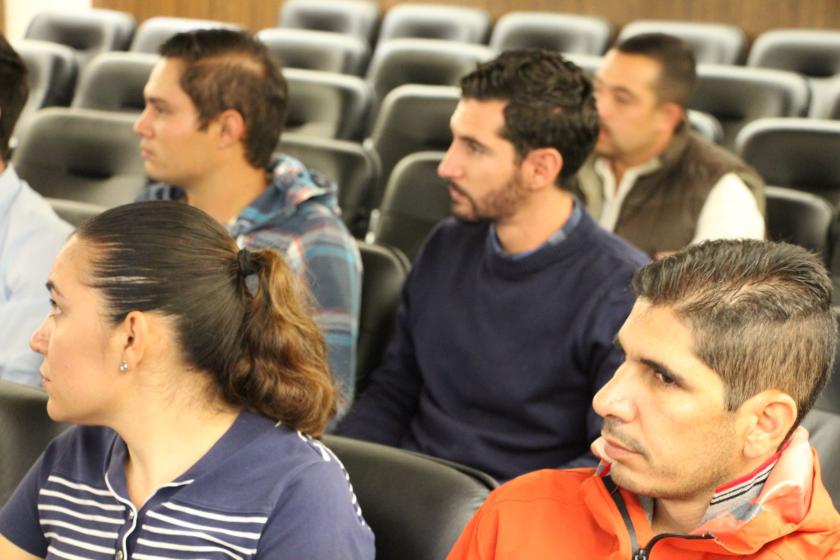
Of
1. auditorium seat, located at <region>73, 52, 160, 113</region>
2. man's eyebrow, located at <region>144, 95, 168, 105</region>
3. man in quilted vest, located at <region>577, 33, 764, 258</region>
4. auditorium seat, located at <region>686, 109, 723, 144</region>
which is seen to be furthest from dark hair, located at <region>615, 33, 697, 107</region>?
auditorium seat, located at <region>73, 52, 160, 113</region>

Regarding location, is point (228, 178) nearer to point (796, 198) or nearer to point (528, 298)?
point (528, 298)

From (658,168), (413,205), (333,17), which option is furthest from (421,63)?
(658,168)

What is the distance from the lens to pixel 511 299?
228cm

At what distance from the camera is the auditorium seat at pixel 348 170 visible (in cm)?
343

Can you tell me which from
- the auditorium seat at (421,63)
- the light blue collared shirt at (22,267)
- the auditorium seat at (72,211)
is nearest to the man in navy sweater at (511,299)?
the light blue collared shirt at (22,267)

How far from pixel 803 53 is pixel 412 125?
2.36 metres

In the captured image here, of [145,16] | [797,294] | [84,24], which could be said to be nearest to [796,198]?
[797,294]

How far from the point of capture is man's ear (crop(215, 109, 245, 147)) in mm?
2693

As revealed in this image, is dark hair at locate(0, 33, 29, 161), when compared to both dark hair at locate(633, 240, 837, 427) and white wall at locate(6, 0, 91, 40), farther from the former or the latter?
white wall at locate(6, 0, 91, 40)

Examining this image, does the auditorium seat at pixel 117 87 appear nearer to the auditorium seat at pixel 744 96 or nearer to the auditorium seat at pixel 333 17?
the auditorium seat at pixel 744 96

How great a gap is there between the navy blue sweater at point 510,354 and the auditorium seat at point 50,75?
10.4 ft

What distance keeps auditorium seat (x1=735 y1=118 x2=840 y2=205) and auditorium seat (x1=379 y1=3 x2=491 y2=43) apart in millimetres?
2679

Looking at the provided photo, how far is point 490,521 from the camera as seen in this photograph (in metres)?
1.42

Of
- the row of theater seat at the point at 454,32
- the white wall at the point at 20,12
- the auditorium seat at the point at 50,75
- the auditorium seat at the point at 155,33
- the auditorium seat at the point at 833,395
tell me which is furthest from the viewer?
the white wall at the point at 20,12
